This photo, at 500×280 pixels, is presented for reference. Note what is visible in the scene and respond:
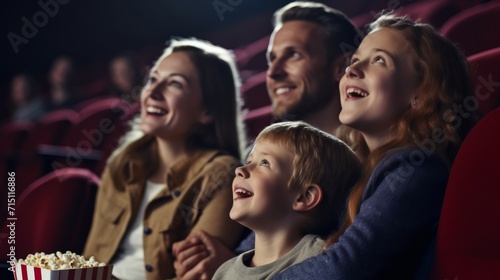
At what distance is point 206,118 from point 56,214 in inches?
14.9

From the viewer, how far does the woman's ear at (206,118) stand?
1.36m

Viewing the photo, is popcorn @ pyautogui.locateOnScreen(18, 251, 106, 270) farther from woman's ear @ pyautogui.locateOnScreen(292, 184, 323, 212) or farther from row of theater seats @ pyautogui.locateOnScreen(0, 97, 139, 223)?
row of theater seats @ pyautogui.locateOnScreen(0, 97, 139, 223)

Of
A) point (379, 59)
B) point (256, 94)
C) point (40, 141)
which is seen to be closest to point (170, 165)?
point (256, 94)

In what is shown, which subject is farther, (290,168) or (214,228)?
(214,228)

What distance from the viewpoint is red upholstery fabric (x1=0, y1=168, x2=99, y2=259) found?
57.2 inches

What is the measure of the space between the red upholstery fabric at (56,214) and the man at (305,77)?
14.2 inches

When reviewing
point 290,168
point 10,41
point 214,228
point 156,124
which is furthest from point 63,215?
point 10,41

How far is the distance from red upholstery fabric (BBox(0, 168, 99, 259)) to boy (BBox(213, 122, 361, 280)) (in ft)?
2.01

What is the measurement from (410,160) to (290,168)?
161 mm

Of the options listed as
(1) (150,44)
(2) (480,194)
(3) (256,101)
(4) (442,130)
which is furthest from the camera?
(1) (150,44)

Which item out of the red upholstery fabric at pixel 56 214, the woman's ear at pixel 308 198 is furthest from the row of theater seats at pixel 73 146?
the woman's ear at pixel 308 198

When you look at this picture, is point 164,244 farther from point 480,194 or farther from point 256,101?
point 480,194

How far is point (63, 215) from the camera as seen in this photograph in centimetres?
146

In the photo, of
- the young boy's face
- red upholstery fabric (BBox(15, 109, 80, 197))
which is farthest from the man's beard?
red upholstery fabric (BBox(15, 109, 80, 197))
